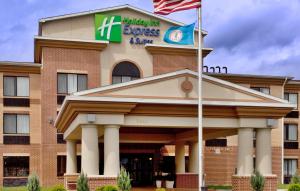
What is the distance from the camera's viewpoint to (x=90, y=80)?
1522 inches

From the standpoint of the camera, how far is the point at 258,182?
22.9m

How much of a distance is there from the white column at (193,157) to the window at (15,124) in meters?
14.0

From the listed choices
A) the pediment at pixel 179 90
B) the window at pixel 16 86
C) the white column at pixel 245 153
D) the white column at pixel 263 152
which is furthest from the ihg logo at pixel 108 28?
the white column at pixel 263 152

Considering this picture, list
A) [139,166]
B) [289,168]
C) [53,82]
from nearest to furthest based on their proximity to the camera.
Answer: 1. [53,82]
2. [139,166]
3. [289,168]

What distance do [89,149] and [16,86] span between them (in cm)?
1876

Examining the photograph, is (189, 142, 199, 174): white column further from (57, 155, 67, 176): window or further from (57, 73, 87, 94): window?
(57, 73, 87, 94): window

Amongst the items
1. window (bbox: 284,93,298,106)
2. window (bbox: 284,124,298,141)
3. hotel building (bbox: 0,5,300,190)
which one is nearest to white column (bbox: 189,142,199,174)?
hotel building (bbox: 0,5,300,190)

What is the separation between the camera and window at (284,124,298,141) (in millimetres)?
46562

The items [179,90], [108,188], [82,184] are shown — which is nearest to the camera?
[108,188]

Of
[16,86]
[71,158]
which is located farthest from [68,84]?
[71,158]

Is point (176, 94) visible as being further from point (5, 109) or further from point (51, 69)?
point (5, 109)

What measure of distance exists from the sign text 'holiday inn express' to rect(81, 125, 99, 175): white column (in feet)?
57.9

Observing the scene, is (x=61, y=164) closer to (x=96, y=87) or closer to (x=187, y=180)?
(x=96, y=87)

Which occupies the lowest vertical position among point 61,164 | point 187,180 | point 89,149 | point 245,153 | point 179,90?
point 187,180
